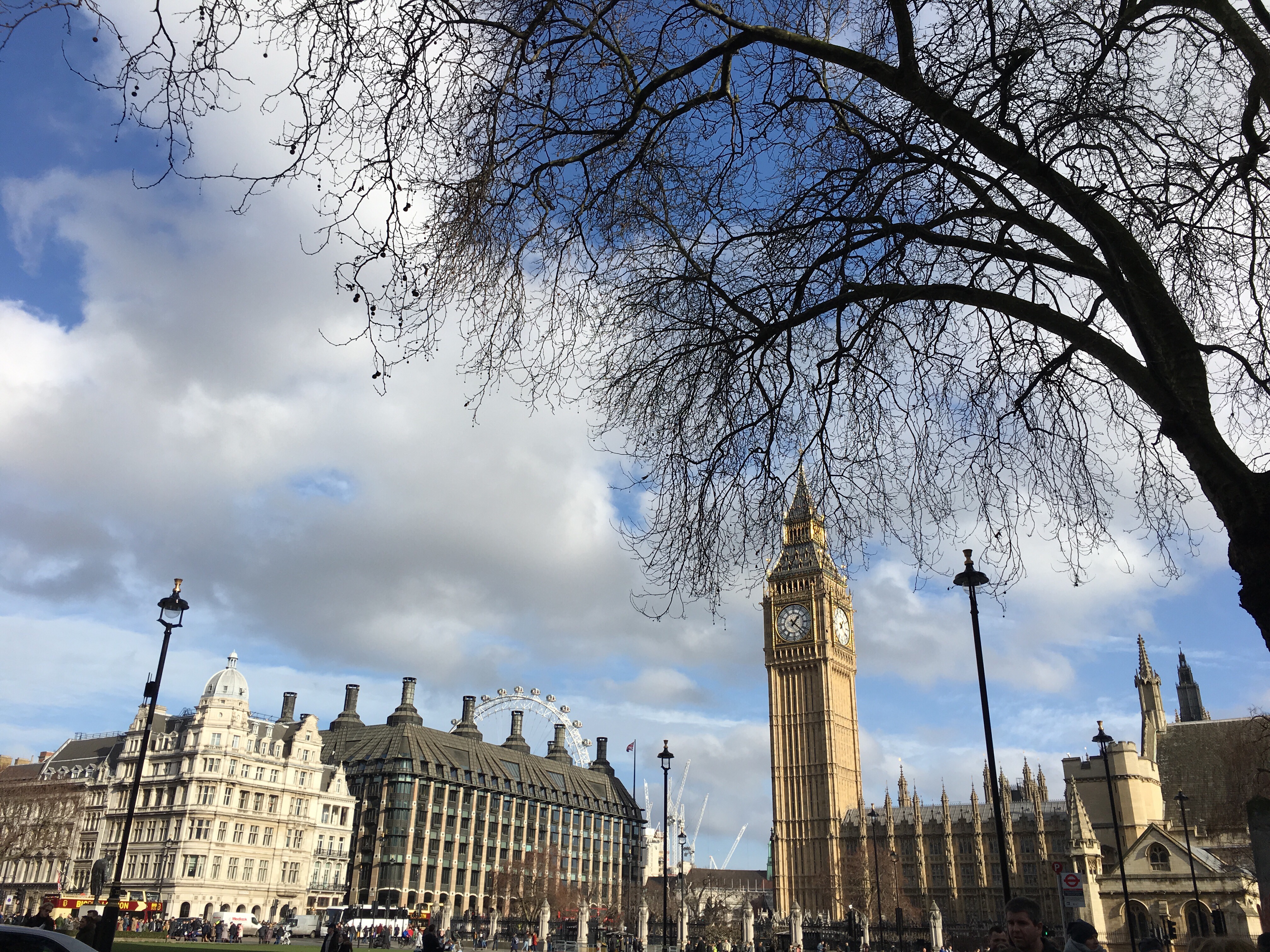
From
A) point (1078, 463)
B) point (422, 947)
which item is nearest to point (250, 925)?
point (422, 947)

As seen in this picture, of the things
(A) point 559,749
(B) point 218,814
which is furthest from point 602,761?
(B) point 218,814

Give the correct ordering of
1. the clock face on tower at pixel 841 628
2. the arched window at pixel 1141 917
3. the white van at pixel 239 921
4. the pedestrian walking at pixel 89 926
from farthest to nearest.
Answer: the clock face on tower at pixel 841 628
the white van at pixel 239 921
the arched window at pixel 1141 917
the pedestrian walking at pixel 89 926

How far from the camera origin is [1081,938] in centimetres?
625

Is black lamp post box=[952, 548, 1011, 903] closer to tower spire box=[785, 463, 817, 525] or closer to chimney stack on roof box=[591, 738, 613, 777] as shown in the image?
tower spire box=[785, 463, 817, 525]

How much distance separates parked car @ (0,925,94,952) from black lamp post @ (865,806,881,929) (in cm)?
5125

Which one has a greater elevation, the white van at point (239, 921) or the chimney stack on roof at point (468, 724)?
the chimney stack on roof at point (468, 724)

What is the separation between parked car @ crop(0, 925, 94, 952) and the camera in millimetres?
7191

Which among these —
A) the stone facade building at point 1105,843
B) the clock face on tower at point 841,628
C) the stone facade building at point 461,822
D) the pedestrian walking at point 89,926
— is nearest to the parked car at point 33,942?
the pedestrian walking at point 89,926

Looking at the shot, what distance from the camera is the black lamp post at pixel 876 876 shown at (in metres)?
58.7

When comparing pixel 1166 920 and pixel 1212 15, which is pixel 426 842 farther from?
pixel 1212 15

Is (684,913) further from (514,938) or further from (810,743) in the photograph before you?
(810,743)

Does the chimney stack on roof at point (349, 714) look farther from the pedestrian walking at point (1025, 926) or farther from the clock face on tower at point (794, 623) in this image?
the pedestrian walking at point (1025, 926)

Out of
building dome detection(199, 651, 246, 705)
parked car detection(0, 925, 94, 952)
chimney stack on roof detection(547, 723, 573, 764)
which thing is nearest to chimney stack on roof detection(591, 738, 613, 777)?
chimney stack on roof detection(547, 723, 573, 764)

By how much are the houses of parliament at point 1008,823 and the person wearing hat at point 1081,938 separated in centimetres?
4514
